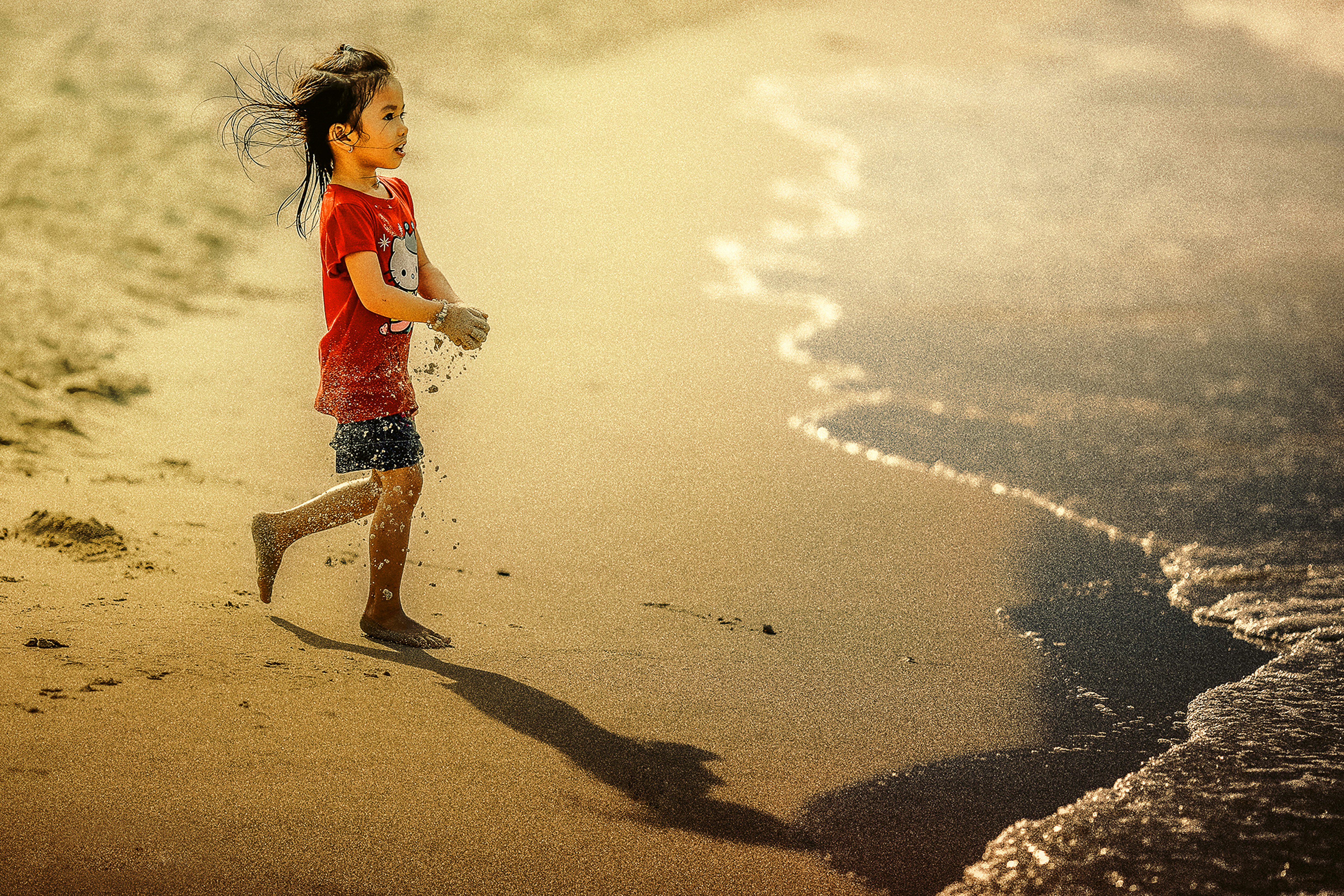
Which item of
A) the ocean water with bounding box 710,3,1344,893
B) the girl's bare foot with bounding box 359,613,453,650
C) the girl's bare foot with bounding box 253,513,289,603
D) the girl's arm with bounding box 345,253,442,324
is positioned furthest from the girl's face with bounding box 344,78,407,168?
the ocean water with bounding box 710,3,1344,893

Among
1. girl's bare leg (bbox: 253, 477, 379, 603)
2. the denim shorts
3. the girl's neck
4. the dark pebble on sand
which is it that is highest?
the girl's neck

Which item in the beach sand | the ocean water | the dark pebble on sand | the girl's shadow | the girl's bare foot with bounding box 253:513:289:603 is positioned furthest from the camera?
the girl's bare foot with bounding box 253:513:289:603

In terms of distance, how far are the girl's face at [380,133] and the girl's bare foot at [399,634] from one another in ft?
3.50

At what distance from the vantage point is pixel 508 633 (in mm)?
3021

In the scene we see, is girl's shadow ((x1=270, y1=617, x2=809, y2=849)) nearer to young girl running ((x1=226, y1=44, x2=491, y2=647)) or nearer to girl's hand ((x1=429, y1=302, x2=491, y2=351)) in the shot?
young girl running ((x1=226, y1=44, x2=491, y2=647))

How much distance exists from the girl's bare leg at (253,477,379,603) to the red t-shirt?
24 centimetres

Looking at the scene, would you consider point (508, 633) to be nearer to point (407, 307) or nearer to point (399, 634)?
point (399, 634)

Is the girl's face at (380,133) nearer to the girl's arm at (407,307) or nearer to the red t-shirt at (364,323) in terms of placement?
the red t-shirt at (364,323)

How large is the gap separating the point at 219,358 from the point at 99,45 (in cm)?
465

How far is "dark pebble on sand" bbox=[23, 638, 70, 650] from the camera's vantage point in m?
2.60

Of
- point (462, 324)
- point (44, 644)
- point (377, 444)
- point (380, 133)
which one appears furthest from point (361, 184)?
point (44, 644)

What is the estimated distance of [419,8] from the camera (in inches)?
419

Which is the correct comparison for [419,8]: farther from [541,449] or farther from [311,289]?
[541,449]

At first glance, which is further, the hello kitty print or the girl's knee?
the girl's knee
